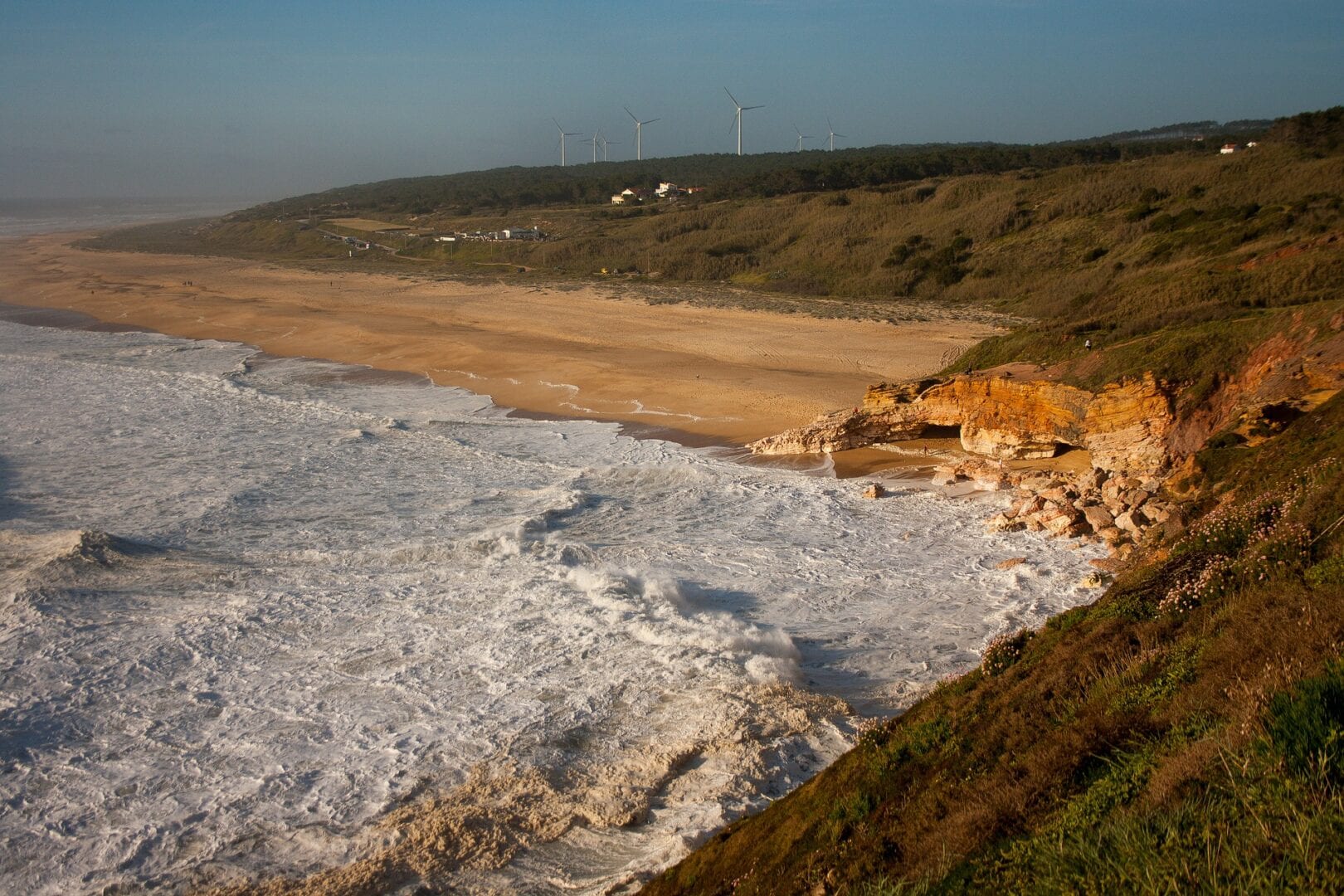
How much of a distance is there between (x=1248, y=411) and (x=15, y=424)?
74.3 feet

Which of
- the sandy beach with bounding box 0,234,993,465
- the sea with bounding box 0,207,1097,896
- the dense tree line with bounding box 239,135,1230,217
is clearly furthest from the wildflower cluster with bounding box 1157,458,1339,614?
the dense tree line with bounding box 239,135,1230,217

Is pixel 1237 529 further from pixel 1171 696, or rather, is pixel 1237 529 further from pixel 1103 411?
pixel 1103 411

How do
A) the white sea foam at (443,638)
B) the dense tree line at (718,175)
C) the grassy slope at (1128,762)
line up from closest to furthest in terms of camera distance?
the grassy slope at (1128,762), the white sea foam at (443,638), the dense tree line at (718,175)

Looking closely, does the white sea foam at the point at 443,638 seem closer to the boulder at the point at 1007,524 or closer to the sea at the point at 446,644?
the sea at the point at 446,644

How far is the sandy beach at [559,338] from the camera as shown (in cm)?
2286

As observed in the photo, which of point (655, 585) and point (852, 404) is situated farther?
point (852, 404)

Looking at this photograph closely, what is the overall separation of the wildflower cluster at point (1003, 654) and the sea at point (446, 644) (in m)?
1.45

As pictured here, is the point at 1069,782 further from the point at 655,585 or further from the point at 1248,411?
the point at 1248,411

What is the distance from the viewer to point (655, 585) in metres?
11.7

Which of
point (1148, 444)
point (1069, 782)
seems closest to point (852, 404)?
point (1148, 444)

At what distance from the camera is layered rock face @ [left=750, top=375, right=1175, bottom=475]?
14398 millimetres

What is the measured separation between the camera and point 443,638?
34.4 feet

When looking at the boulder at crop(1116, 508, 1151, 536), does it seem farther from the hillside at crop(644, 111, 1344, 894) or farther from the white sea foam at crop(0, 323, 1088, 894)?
the hillside at crop(644, 111, 1344, 894)

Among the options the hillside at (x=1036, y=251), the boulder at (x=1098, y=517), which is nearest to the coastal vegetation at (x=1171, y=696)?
the hillside at (x=1036, y=251)
